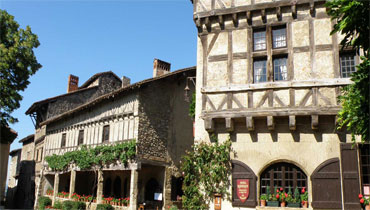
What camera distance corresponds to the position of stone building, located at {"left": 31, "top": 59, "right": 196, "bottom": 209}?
18.9 m

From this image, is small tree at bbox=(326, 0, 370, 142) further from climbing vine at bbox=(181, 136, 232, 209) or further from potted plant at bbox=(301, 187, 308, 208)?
climbing vine at bbox=(181, 136, 232, 209)

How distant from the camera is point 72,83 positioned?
30078 millimetres

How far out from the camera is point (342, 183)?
10562 mm

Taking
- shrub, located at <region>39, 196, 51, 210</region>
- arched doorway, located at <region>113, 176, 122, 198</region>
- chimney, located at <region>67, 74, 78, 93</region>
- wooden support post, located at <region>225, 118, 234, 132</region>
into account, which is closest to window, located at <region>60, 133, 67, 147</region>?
shrub, located at <region>39, 196, 51, 210</region>

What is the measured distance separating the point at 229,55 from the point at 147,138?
329 inches

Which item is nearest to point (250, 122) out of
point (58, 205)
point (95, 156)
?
point (95, 156)

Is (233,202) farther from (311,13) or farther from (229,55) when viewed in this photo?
(311,13)

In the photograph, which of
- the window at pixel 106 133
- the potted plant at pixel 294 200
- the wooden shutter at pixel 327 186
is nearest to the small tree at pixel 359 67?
the wooden shutter at pixel 327 186

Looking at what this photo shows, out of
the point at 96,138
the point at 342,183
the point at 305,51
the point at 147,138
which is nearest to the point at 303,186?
the point at 342,183

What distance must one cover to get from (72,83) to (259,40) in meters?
21.5

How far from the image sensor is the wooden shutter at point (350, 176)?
10398mm

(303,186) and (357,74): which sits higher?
(357,74)

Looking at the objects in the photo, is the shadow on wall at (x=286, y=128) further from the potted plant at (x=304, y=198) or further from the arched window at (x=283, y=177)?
the potted plant at (x=304, y=198)

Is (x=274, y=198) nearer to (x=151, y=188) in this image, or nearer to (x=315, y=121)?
(x=315, y=121)
